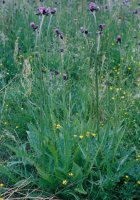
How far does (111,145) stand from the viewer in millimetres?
3027

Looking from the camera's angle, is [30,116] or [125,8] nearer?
[30,116]

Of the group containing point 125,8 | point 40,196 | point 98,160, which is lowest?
point 40,196

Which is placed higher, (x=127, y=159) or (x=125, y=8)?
(x=125, y=8)

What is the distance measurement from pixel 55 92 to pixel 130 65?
50.3 inches

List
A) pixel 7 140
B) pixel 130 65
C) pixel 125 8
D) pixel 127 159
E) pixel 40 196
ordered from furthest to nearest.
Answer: pixel 125 8 → pixel 130 65 → pixel 7 140 → pixel 127 159 → pixel 40 196

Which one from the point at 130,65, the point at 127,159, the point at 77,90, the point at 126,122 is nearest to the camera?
the point at 127,159

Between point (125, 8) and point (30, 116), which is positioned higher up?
point (125, 8)

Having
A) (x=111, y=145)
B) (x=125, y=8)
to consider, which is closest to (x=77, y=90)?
(x=111, y=145)

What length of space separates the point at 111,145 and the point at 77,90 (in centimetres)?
115

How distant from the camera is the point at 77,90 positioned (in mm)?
4078

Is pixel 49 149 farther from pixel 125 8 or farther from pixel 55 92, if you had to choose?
pixel 125 8

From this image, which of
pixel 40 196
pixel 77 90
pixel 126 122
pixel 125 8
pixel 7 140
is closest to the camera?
pixel 40 196

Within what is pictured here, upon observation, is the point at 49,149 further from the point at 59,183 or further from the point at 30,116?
the point at 30,116

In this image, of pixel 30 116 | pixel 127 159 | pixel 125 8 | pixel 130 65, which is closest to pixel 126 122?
pixel 127 159
